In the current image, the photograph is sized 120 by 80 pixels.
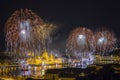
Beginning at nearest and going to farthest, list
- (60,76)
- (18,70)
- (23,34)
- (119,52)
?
1. (60,76)
2. (23,34)
3. (18,70)
4. (119,52)

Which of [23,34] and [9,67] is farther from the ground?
[23,34]

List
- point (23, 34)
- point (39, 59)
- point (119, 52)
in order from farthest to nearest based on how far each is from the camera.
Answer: point (119, 52) → point (39, 59) → point (23, 34)

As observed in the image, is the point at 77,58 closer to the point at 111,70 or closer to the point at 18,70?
the point at 18,70

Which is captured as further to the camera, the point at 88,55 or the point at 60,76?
the point at 88,55

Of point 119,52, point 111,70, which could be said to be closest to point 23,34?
point 111,70

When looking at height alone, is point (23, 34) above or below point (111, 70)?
above

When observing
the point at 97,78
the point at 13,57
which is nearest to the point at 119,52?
the point at 13,57

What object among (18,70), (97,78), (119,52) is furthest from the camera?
(119,52)

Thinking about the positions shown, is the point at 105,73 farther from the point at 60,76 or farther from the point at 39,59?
the point at 39,59

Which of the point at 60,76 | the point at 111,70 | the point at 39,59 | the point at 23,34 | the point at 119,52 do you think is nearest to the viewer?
the point at 111,70
